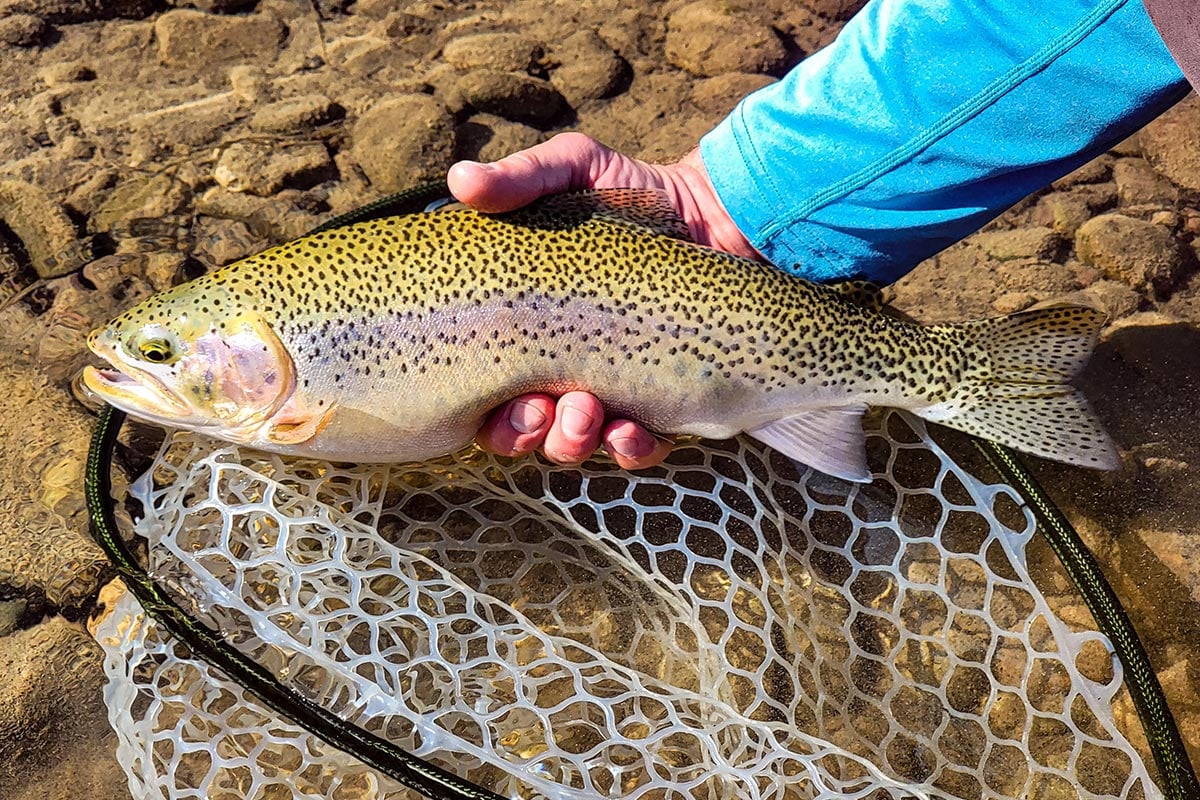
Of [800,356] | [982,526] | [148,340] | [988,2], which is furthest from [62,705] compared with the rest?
A: [988,2]

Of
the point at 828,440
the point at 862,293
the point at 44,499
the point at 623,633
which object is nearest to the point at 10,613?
the point at 44,499

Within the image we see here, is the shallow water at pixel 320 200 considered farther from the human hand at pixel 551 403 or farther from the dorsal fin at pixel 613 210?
the dorsal fin at pixel 613 210

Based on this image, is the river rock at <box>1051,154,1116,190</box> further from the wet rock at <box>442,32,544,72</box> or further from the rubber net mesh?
the wet rock at <box>442,32,544,72</box>

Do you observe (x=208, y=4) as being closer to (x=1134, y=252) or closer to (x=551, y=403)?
(x=551, y=403)

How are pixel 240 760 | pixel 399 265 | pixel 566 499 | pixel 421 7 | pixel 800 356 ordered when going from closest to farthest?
pixel 240 760 < pixel 399 265 < pixel 800 356 < pixel 566 499 < pixel 421 7

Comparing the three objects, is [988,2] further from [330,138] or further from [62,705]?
[62,705]

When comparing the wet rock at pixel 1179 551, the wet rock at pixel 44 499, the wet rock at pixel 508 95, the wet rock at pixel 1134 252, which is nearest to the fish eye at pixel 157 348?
the wet rock at pixel 44 499
